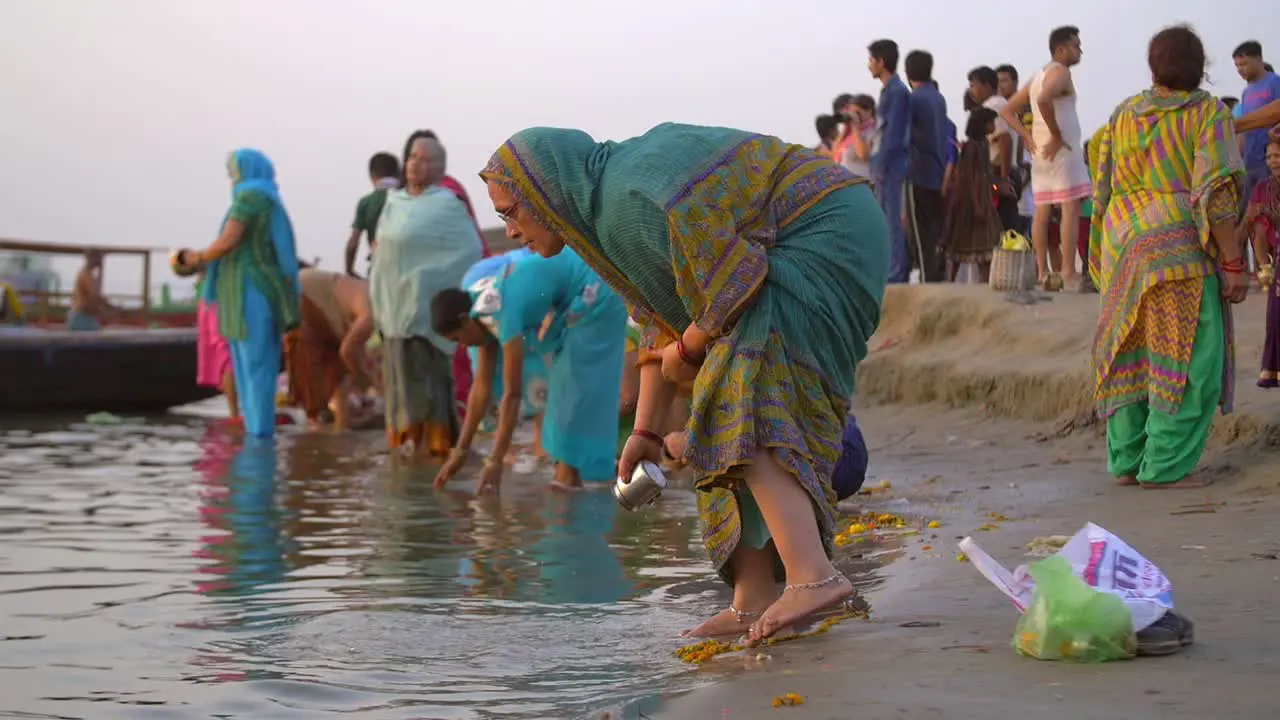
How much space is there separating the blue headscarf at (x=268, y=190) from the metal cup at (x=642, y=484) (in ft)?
29.1

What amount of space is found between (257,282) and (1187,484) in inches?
306

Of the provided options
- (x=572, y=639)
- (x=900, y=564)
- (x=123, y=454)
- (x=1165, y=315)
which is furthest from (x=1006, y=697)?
(x=123, y=454)

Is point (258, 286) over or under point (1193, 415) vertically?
Answer: over

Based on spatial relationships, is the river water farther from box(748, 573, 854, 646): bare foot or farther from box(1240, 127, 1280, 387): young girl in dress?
box(1240, 127, 1280, 387): young girl in dress

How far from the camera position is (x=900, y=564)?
5305 mm

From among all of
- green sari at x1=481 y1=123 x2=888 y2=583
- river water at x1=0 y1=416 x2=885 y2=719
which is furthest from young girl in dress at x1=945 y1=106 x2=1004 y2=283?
green sari at x1=481 y1=123 x2=888 y2=583

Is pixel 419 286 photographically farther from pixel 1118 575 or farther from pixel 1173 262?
pixel 1118 575

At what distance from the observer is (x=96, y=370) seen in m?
15.8

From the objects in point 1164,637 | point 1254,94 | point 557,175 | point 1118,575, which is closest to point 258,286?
point 1254,94

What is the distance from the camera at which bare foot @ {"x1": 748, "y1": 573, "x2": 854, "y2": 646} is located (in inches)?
156

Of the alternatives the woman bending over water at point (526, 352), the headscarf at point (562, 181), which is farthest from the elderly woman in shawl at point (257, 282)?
the headscarf at point (562, 181)

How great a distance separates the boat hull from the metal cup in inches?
473

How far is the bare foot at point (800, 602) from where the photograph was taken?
156 inches

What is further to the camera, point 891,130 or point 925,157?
point 925,157
